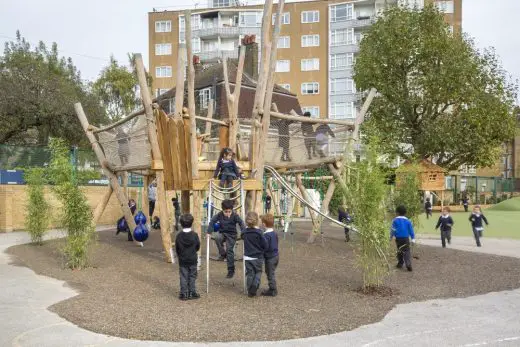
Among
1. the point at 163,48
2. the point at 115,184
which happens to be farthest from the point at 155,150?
the point at 163,48

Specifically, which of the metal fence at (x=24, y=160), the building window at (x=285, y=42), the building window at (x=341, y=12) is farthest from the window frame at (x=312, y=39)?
the metal fence at (x=24, y=160)

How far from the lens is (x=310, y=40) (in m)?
63.2

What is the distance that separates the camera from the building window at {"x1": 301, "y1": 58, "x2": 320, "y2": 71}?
63.0 m

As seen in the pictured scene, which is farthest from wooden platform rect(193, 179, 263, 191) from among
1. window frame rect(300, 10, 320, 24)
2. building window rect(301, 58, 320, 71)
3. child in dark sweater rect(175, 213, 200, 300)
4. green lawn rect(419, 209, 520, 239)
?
window frame rect(300, 10, 320, 24)

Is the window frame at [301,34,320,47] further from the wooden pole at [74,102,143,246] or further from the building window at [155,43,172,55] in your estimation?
the wooden pole at [74,102,143,246]

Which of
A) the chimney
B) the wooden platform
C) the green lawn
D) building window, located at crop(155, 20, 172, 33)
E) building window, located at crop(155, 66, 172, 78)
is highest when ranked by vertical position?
building window, located at crop(155, 20, 172, 33)

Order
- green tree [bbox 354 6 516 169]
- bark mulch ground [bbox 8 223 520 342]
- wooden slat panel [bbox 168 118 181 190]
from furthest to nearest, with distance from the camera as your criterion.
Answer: green tree [bbox 354 6 516 169]
wooden slat panel [bbox 168 118 181 190]
bark mulch ground [bbox 8 223 520 342]

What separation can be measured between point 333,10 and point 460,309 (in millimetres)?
56775

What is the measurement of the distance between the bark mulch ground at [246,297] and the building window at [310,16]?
5027 cm

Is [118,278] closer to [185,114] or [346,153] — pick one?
[185,114]

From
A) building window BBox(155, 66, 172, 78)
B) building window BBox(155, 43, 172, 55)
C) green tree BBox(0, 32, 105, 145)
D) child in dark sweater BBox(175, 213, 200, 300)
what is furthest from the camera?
building window BBox(155, 43, 172, 55)

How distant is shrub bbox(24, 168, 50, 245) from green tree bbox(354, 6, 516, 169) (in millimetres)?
24421

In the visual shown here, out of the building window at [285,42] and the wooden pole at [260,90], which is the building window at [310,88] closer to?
the building window at [285,42]

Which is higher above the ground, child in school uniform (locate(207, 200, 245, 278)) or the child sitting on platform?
the child sitting on platform
